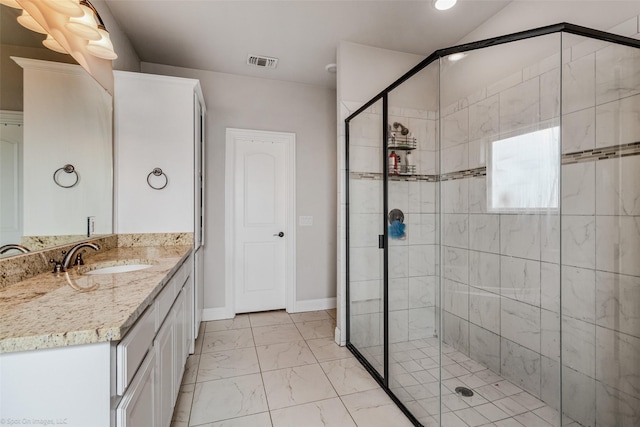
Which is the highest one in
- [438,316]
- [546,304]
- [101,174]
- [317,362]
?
[101,174]

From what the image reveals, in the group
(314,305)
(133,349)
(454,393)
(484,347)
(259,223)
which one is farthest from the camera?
(314,305)

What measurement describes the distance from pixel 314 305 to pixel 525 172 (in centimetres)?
257

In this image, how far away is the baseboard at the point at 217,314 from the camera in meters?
3.15

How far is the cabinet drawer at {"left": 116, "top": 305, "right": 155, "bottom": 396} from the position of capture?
2.69ft

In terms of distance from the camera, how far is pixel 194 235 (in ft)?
7.87

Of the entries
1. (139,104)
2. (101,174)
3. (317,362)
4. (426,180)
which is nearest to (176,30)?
(139,104)

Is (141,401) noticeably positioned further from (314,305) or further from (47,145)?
(314,305)

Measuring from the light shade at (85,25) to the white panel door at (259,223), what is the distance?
1784mm

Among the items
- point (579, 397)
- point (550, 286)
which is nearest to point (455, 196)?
point (550, 286)

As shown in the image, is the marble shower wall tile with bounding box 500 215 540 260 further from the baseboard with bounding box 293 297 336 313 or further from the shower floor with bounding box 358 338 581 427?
the baseboard with bounding box 293 297 336 313

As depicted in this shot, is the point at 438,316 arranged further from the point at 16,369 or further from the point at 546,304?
the point at 16,369

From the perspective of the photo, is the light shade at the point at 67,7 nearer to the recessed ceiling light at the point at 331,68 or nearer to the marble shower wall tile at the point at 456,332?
the recessed ceiling light at the point at 331,68

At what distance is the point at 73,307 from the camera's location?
92 cm

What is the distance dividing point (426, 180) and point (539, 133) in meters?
0.77
